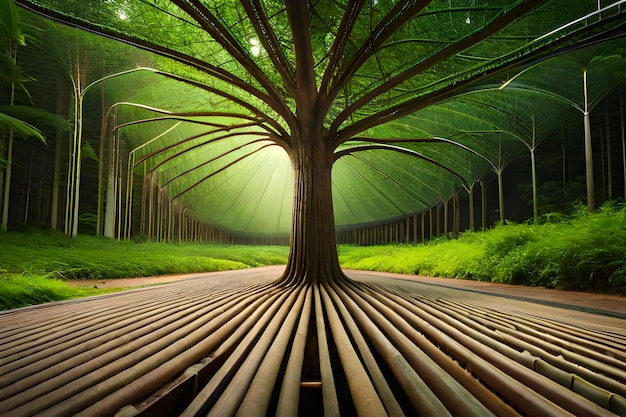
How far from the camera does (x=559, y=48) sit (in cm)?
205

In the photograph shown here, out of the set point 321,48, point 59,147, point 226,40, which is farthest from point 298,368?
point 59,147

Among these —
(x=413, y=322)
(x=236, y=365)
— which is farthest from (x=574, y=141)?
(x=236, y=365)

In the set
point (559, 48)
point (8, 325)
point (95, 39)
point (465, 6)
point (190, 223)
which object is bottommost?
point (8, 325)

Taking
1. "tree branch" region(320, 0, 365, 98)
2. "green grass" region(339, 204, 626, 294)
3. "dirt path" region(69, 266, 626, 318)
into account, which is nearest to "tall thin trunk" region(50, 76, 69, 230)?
"dirt path" region(69, 266, 626, 318)

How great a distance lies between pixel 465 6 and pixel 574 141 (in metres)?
9.19

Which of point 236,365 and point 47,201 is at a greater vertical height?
point 47,201

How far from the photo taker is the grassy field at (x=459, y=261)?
2266 millimetres

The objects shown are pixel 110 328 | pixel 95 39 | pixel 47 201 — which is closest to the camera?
pixel 110 328

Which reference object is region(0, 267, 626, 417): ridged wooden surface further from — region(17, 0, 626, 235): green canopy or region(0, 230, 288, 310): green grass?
region(17, 0, 626, 235): green canopy

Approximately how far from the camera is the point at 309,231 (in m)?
2.22

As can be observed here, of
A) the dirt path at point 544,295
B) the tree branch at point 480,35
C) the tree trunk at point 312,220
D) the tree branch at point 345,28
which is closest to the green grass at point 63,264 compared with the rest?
the dirt path at point 544,295

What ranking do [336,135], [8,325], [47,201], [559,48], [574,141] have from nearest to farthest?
1. [8,325]
2. [559,48]
3. [336,135]
4. [47,201]
5. [574,141]

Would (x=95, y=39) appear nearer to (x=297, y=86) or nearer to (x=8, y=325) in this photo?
(x=297, y=86)

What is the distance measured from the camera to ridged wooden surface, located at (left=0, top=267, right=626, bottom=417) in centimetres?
45
